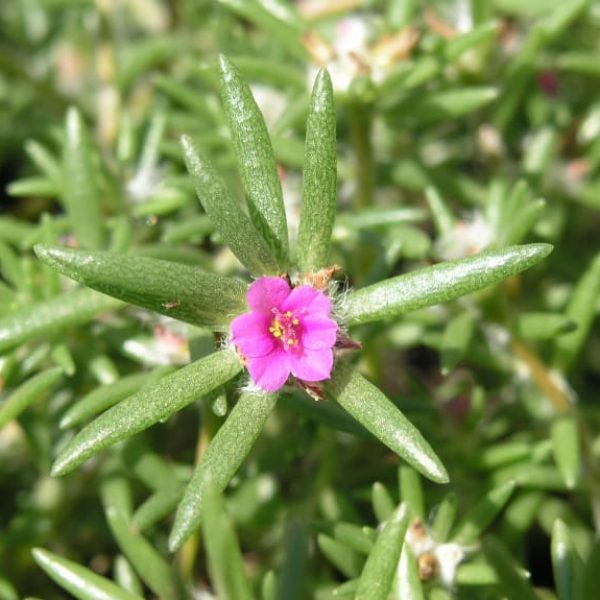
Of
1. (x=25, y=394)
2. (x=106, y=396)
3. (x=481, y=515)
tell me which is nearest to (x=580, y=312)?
(x=481, y=515)

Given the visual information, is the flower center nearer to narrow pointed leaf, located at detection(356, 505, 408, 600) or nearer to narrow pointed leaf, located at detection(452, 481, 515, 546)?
narrow pointed leaf, located at detection(356, 505, 408, 600)

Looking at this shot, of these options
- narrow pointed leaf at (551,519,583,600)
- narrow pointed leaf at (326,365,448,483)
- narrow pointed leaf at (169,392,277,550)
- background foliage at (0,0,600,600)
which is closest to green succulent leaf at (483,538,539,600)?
background foliage at (0,0,600,600)

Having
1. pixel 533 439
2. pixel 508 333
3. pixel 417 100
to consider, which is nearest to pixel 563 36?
pixel 417 100

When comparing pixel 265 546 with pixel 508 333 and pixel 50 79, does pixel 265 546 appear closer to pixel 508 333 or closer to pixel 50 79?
pixel 508 333

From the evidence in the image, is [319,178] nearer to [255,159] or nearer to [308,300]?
[255,159]

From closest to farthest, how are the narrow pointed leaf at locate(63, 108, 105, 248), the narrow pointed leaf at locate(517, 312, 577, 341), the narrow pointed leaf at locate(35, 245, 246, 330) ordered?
the narrow pointed leaf at locate(35, 245, 246, 330) < the narrow pointed leaf at locate(517, 312, 577, 341) < the narrow pointed leaf at locate(63, 108, 105, 248)

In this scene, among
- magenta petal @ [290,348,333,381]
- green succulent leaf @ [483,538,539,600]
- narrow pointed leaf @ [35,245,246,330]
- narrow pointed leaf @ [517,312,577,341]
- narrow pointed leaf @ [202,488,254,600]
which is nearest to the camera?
narrow pointed leaf @ [202,488,254,600]

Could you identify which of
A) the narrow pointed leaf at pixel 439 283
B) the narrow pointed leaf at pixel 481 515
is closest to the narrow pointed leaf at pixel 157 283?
the narrow pointed leaf at pixel 439 283
